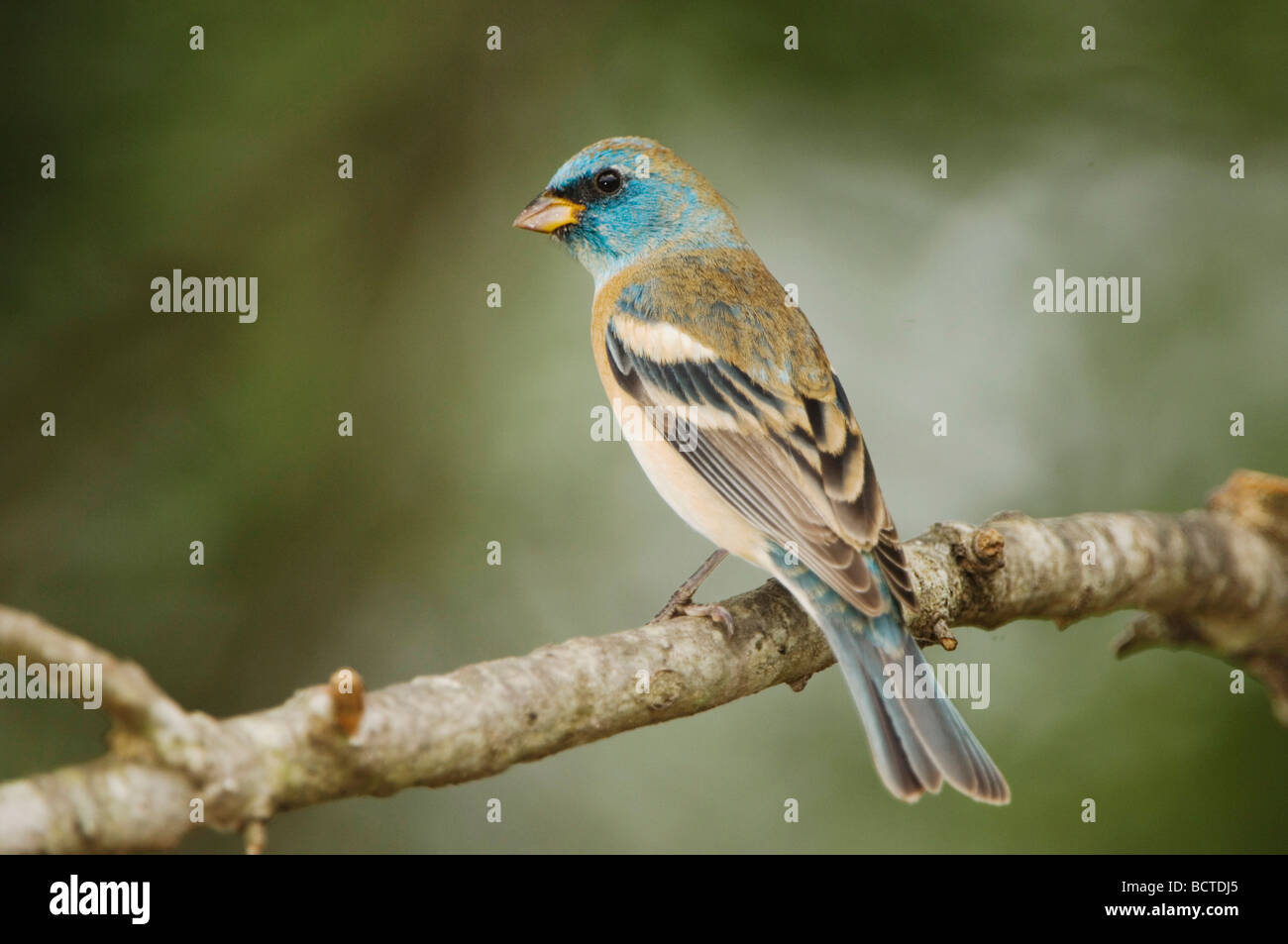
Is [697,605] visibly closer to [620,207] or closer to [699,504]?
[699,504]

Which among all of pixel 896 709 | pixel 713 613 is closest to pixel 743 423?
pixel 713 613

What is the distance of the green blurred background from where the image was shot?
17.4 feet

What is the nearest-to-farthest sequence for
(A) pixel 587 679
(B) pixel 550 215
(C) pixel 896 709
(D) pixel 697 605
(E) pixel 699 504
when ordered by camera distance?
(A) pixel 587 679
(C) pixel 896 709
(D) pixel 697 605
(E) pixel 699 504
(B) pixel 550 215

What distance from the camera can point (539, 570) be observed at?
6.17m

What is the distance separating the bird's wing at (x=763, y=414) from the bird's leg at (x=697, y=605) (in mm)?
321

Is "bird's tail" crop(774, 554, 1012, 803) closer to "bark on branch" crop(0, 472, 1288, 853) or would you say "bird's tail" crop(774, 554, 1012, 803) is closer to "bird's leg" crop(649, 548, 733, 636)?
"bark on branch" crop(0, 472, 1288, 853)

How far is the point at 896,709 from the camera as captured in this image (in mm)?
Answer: 3414

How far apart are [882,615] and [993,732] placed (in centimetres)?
216

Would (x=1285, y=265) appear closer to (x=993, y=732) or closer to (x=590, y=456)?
(x=993, y=732)

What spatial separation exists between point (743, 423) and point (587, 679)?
57.3 inches

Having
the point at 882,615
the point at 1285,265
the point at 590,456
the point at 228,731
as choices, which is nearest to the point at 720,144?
the point at 590,456

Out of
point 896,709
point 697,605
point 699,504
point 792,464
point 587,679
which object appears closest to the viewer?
point 587,679

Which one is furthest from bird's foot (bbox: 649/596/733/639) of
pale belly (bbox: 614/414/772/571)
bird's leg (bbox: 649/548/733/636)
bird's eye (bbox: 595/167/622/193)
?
bird's eye (bbox: 595/167/622/193)

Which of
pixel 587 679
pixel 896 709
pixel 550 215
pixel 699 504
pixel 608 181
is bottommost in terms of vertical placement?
pixel 896 709
